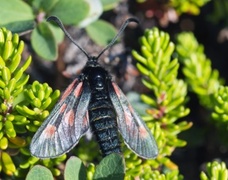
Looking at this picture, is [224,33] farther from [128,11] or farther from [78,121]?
[78,121]

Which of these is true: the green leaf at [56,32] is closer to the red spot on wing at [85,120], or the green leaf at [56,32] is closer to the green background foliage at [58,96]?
the green background foliage at [58,96]

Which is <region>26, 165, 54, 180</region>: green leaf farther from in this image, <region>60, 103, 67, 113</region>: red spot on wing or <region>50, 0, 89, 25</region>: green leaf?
<region>50, 0, 89, 25</region>: green leaf

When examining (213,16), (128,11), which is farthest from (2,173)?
(213,16)

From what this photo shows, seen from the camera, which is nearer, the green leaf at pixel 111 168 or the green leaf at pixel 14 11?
the green leaf at pixel 111 168

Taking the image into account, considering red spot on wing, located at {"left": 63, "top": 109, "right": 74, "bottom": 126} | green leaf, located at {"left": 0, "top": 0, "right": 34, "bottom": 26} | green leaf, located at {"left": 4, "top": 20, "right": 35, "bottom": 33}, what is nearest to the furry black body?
red spot on wing, located at {"left": 63, "top": 109, "right": 74, "bottom": 126}

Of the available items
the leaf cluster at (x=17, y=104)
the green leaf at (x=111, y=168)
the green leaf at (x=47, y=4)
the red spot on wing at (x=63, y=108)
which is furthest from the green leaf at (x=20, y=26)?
the green leaf at (x=111, y=168)

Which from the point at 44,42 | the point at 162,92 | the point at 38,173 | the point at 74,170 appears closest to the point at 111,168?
the point at 74,170
